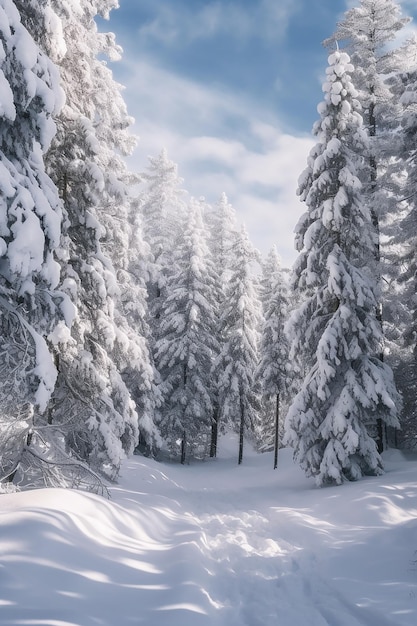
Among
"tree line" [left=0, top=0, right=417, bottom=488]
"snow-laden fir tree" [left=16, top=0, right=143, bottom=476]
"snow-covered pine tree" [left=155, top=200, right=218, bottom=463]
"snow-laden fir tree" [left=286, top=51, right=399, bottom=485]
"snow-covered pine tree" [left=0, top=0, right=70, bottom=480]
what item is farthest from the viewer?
"snow-covered pine tree" [left=155, top=200, right=218, bottom=463]

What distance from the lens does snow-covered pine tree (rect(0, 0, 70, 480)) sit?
6.23m

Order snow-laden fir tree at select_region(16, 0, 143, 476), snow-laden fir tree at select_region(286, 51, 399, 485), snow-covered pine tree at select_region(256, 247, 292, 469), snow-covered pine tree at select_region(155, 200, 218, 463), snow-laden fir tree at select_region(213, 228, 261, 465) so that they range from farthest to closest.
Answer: snow-laden fir tree at select_region(213, 228, 261, 465), snow-covered pine tree at select_region(155, 200, 218, 463), snow-covered pine tree at select_region(256, 247, 292, 469), snow-laden fir tree at select_region(286, 51, 399, 485), snow-laden fir tree at select_region(16, 0, 143, 476)

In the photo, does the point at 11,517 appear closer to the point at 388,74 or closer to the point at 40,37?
the point at 40,37

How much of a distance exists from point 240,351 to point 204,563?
2246 cm

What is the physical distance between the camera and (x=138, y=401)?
2398 cm

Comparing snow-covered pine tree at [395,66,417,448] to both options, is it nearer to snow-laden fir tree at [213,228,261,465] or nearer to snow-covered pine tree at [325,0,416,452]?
snow-covered pine tree at [325,0,416,452]

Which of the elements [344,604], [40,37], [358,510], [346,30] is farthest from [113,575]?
[346,30]

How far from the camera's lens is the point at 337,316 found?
49.7ft

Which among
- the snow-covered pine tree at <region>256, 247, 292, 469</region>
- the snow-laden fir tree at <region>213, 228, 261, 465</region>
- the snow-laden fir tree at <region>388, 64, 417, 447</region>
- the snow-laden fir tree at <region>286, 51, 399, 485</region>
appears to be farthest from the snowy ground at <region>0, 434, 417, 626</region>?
the snow-laden fir tree at <region>213, 228, 261, 465</region>

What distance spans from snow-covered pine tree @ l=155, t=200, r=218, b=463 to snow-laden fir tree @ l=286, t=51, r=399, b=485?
43.3 ft

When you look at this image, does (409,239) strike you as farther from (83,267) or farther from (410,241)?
(83,267)

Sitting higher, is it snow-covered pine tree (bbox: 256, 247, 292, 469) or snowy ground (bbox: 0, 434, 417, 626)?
snow-covered pine tree (bbox: 256, 247, 292, 469)

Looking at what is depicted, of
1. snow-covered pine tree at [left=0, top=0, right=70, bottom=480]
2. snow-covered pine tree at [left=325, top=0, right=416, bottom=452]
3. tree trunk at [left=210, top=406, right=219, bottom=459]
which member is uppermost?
snow-covered pine tree at [left=325, top=0, right=416, bottom=452]

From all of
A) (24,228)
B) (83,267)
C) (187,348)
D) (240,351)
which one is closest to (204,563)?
(24,228)
